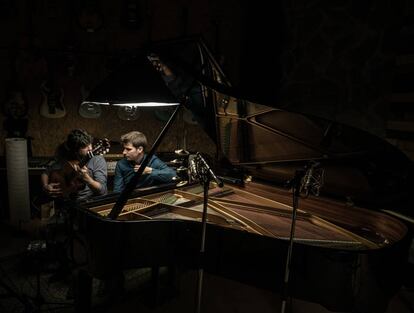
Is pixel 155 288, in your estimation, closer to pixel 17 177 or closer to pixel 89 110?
pixel 17 177

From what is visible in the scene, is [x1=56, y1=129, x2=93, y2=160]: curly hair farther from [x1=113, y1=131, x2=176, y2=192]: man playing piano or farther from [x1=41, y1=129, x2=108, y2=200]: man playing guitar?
[x1=113, y1=131, x2=176, y2=192]: man playing piano

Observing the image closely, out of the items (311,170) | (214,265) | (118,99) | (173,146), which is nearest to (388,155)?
(311,170)

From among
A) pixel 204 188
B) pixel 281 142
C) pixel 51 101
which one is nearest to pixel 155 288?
pixel 204 188

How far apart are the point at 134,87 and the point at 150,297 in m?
1.97

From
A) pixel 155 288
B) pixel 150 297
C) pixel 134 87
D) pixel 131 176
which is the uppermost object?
pixel 134 87

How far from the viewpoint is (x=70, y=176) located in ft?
12.3

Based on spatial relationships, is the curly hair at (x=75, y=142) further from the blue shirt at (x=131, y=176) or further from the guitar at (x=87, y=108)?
the guitar at (x=87, y=108)

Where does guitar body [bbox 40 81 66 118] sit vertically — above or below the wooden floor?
above

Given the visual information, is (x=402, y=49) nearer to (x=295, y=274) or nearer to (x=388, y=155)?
(x=388, y=155)

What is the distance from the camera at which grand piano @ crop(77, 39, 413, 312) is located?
6.91 feet

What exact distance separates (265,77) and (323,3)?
5.02 ft

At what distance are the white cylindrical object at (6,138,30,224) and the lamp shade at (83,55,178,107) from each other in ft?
7.99

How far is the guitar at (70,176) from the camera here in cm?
372

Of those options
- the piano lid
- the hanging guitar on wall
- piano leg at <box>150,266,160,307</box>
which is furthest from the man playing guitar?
the hanging guitar on wall
